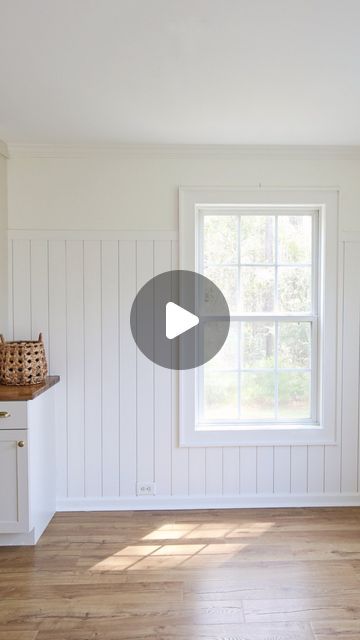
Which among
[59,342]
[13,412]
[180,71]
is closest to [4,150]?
[59,342]

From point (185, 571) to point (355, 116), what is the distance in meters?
2.60

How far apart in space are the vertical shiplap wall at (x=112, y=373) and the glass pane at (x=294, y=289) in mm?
237

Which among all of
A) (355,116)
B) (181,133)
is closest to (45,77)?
(181,133)

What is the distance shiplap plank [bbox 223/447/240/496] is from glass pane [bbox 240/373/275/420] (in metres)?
0.26

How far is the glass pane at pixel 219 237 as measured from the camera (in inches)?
122

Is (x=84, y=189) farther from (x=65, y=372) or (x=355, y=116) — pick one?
(x=355, y=116)

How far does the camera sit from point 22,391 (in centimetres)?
248

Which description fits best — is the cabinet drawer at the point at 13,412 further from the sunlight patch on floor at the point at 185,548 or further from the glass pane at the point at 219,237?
the glass pane at the point at 219,237

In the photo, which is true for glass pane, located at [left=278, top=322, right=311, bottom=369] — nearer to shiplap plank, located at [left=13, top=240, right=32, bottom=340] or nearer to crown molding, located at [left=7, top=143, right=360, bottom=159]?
crown molding, located at [left=7, top=143, right=360, bottom=159]

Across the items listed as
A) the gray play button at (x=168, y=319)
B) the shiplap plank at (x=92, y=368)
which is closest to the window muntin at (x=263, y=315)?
the gray play button at (x=168, y=319)

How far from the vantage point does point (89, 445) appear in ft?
9.82

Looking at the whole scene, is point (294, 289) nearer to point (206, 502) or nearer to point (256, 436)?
point (256, 436)

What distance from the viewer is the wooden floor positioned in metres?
1.94

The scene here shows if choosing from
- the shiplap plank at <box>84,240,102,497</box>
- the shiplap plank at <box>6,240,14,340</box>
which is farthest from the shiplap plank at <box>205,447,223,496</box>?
the shiplap plank at <box>6,240,14,340</box>
